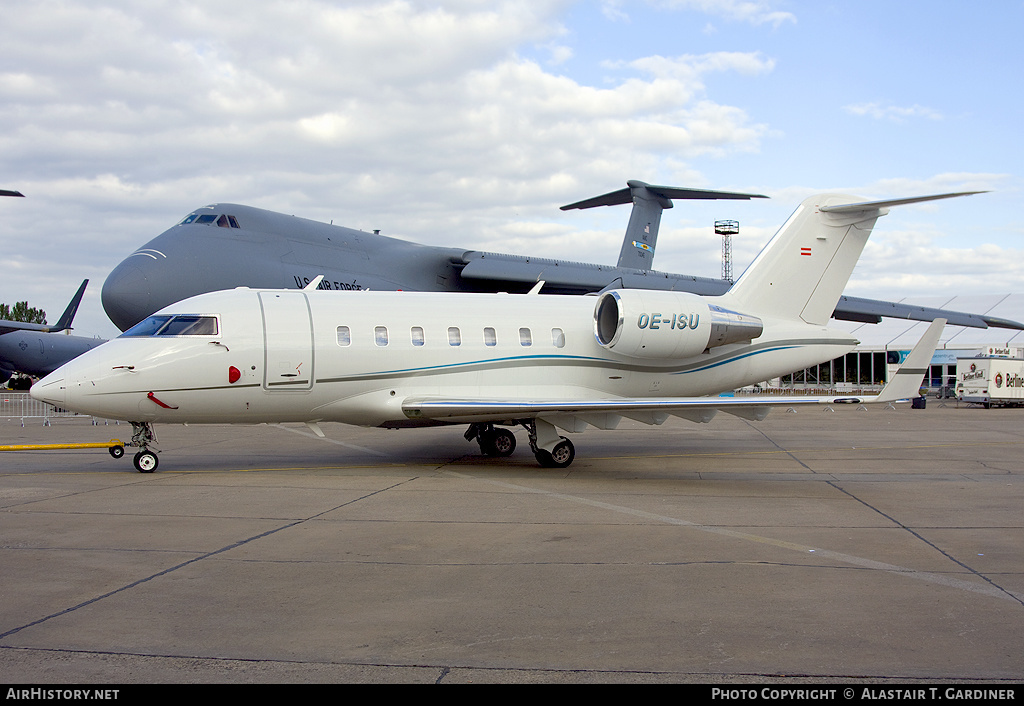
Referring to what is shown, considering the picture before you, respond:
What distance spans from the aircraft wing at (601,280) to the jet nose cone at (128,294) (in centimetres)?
855

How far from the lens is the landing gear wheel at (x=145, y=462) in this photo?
11.4 m

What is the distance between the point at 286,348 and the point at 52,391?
9.98 feet

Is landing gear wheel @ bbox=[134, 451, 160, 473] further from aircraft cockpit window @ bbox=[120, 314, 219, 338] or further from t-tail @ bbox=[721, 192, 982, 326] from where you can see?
t-tail @ bbox=[721, 192, 982, 326]

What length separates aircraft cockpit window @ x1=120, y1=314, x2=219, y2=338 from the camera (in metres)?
11.4

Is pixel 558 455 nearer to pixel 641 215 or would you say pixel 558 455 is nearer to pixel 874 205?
pixel 874 205

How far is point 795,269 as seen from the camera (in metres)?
14.9

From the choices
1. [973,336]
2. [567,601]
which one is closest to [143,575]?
[567,601]

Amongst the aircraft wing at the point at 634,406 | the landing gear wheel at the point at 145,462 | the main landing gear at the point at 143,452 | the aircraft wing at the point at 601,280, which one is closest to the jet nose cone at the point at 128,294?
the main landing gear at the point at 143,452

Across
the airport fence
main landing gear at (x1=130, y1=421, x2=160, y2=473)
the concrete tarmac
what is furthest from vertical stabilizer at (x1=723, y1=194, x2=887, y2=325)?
the airport fence

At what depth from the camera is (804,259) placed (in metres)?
14.9

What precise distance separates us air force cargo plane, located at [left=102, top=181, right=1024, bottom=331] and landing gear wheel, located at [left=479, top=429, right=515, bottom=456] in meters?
6.29

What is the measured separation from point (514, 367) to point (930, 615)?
8657 mm

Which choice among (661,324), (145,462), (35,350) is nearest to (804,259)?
(661,324)

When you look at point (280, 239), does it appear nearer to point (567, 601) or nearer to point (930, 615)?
Answer: point (567, 601)
